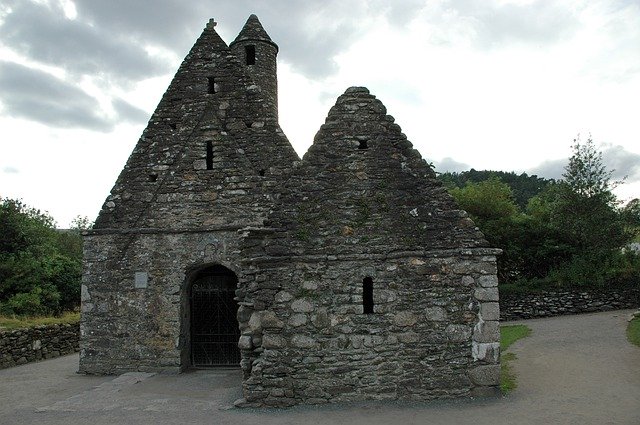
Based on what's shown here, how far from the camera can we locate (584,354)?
41.1ft

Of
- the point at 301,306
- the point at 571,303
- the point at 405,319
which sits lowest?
the point at 571,303

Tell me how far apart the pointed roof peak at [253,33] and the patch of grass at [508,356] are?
11.4 m

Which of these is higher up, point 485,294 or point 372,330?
point 485,294

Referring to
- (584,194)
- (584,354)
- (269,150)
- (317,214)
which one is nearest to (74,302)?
(269,150)

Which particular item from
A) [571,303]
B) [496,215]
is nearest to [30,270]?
[496,215]

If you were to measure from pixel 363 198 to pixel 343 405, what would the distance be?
11.3 feet

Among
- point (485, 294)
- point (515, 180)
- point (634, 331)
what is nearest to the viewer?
point (485, 294)

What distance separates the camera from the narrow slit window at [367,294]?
29.8ft

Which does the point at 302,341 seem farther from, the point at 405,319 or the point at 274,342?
the point at 405,319

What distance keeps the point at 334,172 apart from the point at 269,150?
3.82 meters

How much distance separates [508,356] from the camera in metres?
12.9

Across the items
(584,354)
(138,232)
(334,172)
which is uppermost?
(334,172)

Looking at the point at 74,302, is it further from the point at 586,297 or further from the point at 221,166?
the point at 586,297

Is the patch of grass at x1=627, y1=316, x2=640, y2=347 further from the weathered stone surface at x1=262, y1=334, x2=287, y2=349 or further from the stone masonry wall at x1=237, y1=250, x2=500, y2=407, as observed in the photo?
the weathered stone surface at x1=262, y1=334, x2=287, y2=349
